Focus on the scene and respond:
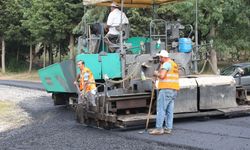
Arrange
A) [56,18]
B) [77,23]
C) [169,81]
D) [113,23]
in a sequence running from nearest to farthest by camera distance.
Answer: [169,81] → [113,23] → [56,18] → [77,23]

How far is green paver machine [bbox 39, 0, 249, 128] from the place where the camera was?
9812mm

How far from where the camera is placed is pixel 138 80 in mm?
10367

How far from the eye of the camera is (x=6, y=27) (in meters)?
38.9

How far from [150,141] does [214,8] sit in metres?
11.8

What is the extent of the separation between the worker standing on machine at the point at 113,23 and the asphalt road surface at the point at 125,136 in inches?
80.8

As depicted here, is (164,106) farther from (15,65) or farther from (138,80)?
(15,65)

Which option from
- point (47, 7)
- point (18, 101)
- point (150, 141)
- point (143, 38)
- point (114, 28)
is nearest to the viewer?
point (150, 141)

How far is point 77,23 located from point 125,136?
20.3 meters

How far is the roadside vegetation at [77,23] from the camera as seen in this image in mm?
19281

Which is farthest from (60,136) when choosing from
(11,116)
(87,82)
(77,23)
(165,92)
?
(77,23)

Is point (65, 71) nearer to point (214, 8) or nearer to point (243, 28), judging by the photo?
point (214, 8)

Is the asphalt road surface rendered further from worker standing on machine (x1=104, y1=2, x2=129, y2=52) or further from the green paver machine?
worker standing on machine (x1=104, y1=2, x2=129, y2=52)

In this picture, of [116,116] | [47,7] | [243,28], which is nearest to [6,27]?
[47,7]

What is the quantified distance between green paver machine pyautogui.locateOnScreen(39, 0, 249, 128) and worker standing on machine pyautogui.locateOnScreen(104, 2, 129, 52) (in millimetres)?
166
